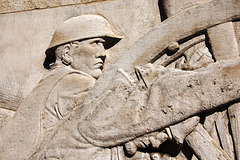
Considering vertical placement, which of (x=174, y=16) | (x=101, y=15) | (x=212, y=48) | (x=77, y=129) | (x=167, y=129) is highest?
(x=101, y=15)

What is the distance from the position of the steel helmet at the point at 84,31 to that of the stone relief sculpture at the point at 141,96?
0.01 metres

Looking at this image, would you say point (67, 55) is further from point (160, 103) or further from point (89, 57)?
point (160, 103)

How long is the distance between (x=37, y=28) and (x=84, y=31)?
2.13 ft

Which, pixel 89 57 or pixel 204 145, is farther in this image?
pixel 89 57

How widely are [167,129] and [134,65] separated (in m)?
0.69

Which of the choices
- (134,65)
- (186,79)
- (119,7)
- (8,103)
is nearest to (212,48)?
(186,79)

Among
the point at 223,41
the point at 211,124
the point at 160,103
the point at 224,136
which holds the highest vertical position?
the point at 223,41

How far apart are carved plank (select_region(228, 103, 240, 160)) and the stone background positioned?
1179 mm

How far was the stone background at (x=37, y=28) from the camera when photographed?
356cm

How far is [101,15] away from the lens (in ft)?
11.9

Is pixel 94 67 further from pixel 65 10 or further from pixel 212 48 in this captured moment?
pixel 212 48

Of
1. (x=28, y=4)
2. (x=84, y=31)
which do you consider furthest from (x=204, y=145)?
(x=28, y=4)

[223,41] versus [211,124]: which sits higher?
[223,41]

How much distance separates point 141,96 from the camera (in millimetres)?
3053
